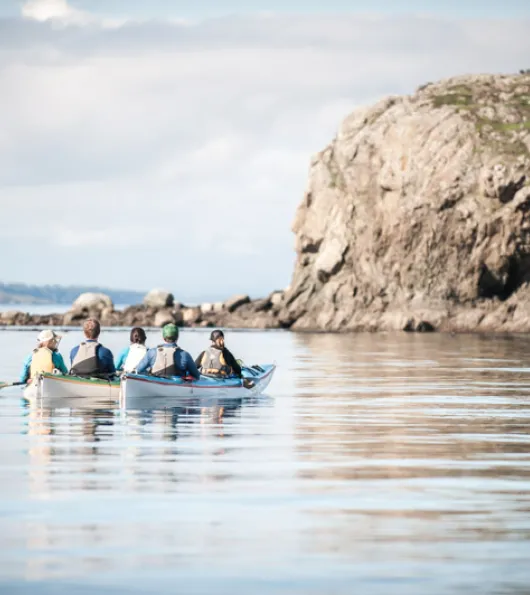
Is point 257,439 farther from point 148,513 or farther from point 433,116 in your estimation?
point 433,116

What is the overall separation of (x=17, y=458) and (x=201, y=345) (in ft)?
212

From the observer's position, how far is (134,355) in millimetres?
29281

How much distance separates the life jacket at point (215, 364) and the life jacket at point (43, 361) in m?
4.26

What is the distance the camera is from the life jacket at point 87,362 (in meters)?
28.5

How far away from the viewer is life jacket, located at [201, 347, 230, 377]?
3116 centimetres

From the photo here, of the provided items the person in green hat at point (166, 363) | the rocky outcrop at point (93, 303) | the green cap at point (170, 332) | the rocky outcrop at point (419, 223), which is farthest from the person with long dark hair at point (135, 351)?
the rocky outcrop at point (93, 303)

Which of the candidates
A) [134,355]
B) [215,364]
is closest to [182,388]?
[134,355]

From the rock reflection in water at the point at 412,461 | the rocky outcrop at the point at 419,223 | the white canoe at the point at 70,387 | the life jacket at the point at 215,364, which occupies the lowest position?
the rock reflection in water at the point at 412,461

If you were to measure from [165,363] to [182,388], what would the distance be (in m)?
0.69

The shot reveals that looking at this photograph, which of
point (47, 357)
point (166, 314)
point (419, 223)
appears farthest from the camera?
point (166, 314)

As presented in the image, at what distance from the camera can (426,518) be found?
41.8ft

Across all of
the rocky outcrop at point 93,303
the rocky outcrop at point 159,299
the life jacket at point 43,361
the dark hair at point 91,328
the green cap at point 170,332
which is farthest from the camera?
the rocky outcrop at point 93,303

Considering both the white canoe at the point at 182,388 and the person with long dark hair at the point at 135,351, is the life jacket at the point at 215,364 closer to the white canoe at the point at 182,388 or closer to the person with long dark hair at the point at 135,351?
the white canoe at the point at 182,388

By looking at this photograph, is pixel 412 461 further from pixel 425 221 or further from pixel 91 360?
pixel 425 221
